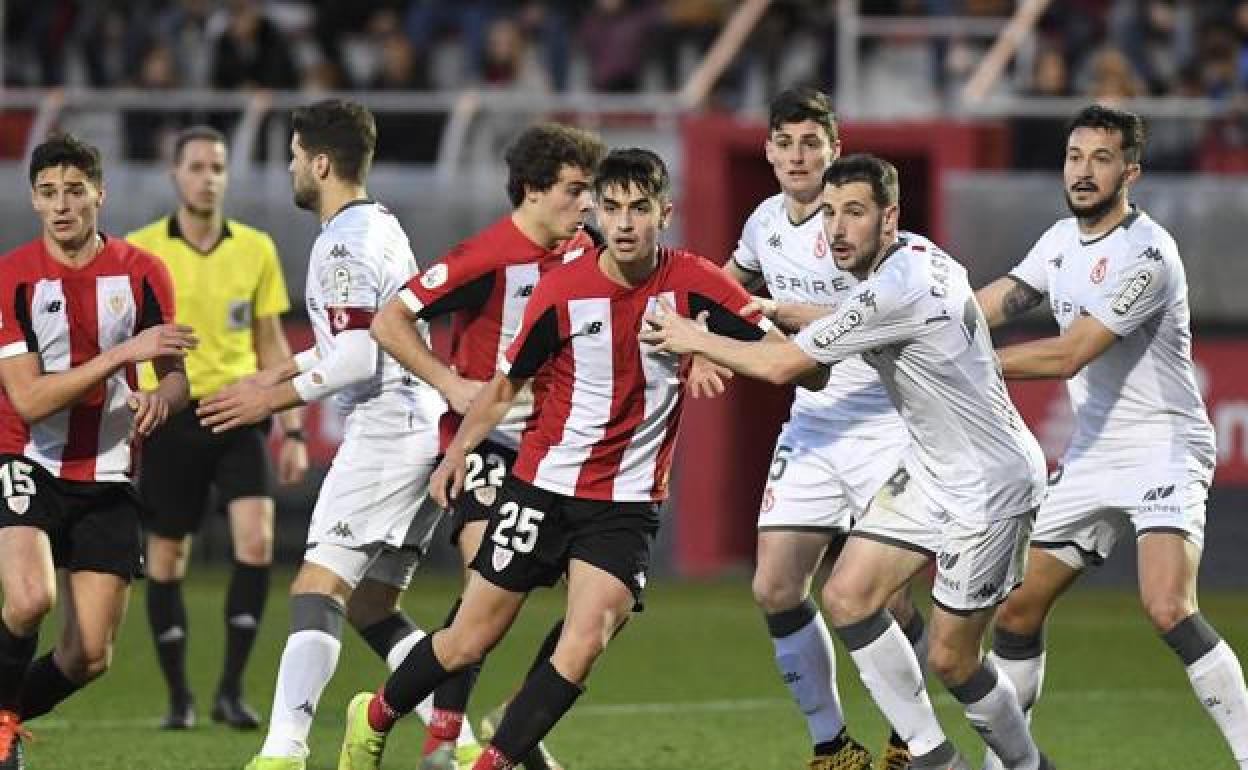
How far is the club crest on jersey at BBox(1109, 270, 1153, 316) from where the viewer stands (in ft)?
28.1

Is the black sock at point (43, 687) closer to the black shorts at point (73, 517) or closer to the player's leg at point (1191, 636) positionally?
the black shorts at point (73, 517)

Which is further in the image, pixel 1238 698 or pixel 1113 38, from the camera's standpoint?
pixel 1113 38

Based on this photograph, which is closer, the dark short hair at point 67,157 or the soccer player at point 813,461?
the dark short hair at point 67,157

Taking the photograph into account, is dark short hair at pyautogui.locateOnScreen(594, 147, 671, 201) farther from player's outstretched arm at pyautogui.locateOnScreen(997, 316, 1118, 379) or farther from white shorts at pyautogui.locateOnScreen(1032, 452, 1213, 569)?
white shorts at pyautogui.locateOnScreen(1032, 452, 1213, 569)

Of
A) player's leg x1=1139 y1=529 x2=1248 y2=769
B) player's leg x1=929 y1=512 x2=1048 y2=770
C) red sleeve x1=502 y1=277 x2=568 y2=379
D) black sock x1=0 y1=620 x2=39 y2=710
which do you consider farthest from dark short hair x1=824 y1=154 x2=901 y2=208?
black sock x1=0 y1=620 x2=39 y2=710

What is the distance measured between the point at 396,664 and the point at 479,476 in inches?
32.7

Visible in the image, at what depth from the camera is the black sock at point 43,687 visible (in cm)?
889

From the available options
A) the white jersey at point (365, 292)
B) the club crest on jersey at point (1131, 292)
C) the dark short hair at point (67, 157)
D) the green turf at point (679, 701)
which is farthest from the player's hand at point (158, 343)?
the club crest on jersey at point (1131, 292)

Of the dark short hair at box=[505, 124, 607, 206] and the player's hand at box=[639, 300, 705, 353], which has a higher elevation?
the dark short hair at box=[505, 124, 607, 206]

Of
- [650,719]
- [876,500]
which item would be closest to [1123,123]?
[876,500]

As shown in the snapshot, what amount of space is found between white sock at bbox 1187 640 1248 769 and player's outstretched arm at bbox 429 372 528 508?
255 centimetres

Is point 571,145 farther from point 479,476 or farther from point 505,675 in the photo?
point 505,675

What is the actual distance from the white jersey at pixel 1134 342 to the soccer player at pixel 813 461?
2.49ft

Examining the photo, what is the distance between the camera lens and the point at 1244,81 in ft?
60.0
